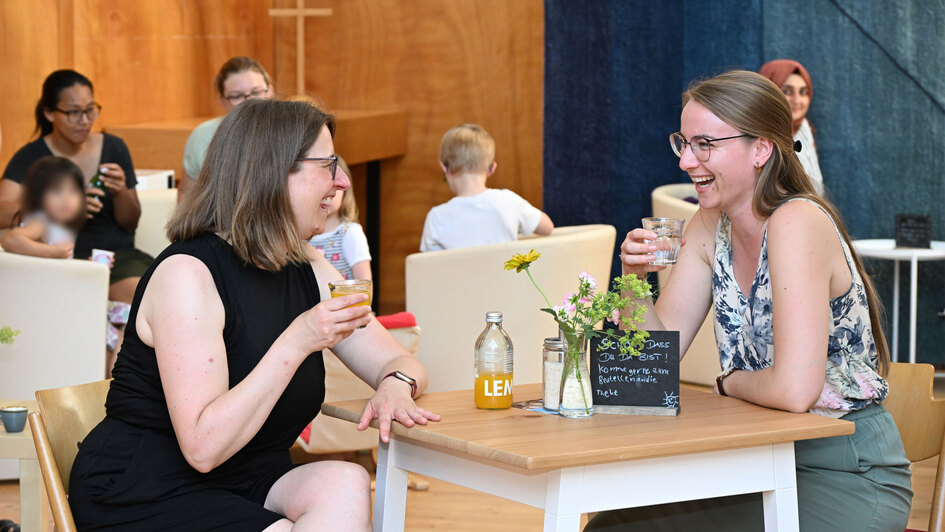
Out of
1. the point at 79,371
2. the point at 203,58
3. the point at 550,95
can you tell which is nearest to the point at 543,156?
the point at 550,95

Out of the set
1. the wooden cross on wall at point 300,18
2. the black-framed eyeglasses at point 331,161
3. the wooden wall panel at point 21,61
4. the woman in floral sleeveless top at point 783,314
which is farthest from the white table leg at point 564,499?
the wooden cross on wall at point 300,18

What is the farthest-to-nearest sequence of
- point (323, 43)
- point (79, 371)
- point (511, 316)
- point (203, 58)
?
1. point (323, 43)
2. point (203, 58)
3. point (511, 316)
4. point (79, 371)

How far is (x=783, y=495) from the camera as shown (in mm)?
2074

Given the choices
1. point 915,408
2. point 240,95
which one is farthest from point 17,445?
point 240,95

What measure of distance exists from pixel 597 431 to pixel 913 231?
167 inches

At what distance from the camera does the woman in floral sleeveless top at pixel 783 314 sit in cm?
221

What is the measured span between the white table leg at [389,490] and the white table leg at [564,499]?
41 cm

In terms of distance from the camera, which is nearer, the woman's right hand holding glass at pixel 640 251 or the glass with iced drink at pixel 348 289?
the glass with iced drink at pixel 348 289

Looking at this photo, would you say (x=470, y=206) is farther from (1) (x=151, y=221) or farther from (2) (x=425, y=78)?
(2) (x=425, y=78)

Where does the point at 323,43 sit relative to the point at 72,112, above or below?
above

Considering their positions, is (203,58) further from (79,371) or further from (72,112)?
(79,371)

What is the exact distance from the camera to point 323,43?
775 cm

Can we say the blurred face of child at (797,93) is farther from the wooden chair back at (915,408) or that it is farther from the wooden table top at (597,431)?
the wooden table top at (597,431)

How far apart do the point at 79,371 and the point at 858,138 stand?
425cm
